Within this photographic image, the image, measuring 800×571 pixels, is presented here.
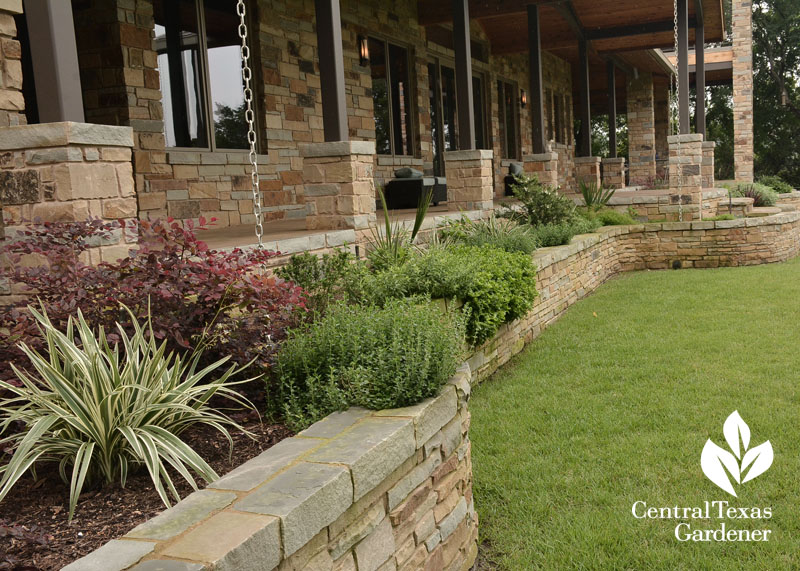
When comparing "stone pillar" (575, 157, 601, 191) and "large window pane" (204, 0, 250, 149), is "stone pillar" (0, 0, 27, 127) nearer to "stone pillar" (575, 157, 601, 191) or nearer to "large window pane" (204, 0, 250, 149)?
"large window pane" (204, 0, 250, 149)

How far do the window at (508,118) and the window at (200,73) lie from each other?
8.99 m

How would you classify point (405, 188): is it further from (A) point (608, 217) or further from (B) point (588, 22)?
(B) point (588, 22)

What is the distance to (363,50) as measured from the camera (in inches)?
412

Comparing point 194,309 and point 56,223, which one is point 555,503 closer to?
point 194,309

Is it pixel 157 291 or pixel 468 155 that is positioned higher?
pixel 468 155

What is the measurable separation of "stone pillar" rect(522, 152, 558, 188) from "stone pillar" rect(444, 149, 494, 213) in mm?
2773

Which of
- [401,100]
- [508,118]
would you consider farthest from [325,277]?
[508,118]

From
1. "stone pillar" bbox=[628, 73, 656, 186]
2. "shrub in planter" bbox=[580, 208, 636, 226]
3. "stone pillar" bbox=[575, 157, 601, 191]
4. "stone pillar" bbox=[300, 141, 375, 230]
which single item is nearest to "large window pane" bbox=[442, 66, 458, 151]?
"stone pillar" bbox=[575, 157, 601, 191]

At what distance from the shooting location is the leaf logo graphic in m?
3.79

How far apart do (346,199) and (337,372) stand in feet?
10.3

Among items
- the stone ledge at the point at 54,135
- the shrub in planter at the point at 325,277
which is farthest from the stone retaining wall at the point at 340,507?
the stone ledge at the point at 54,135

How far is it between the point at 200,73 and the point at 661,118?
77.8 ft

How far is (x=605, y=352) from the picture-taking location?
619cm

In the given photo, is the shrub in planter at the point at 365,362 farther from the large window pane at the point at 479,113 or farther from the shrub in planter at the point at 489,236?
the large window pane at the point at 479,113
